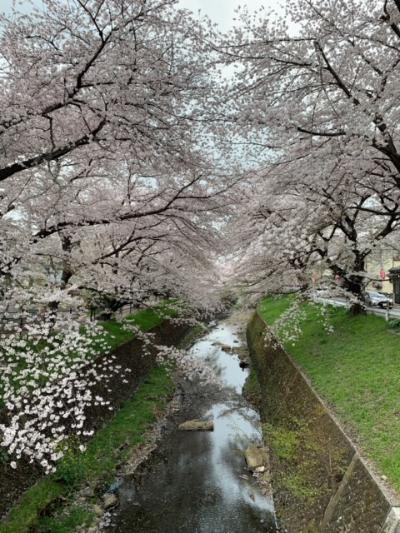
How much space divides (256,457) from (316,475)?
360 centimetres

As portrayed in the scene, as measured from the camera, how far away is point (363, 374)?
1064cm

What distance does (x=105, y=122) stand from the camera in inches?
276

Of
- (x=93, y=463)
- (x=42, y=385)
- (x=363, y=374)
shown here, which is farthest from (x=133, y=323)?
(x=363, y=374)

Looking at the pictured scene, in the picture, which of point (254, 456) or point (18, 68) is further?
point (254, 456)

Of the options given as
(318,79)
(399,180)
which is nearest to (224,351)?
(399,180)

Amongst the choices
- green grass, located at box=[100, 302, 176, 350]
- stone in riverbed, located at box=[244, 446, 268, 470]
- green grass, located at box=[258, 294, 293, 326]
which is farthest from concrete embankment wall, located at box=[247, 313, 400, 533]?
green grass, located at box=[258, 294, 293, 326]

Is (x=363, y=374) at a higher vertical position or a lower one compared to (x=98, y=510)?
lower

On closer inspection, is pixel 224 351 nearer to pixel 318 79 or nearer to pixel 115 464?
pixel 115 464

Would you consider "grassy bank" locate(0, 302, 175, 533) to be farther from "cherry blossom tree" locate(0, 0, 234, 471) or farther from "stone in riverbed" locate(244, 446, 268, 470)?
"stone in riverbed" locate(244, 446, 268, 470)

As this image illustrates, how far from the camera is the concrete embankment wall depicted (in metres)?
6.14

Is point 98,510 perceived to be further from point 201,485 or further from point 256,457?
point 256,457

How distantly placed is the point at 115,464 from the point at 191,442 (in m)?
2.86

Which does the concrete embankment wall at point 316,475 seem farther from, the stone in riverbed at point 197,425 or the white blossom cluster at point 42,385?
the white blossom cluster at point 42,385

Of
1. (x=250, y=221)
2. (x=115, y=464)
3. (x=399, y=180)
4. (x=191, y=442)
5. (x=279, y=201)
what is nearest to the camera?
(x=399, y=180)
